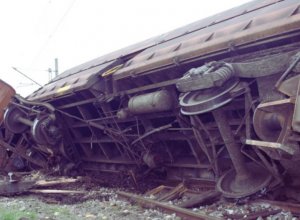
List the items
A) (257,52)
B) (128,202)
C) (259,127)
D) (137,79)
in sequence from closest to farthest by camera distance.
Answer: (259,127) < (257,52) < (128,202) < (137,79)

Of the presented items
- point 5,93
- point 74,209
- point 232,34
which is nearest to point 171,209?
→ point 74,209

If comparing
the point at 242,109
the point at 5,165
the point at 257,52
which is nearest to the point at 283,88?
the point at 257,52

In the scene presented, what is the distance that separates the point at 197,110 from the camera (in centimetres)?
489

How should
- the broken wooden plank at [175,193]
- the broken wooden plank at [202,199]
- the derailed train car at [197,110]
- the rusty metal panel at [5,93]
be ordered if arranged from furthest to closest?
the rusty metal panel at [5,93], the broken wooden plank at [175,193], the broken wooden plank at [202,199], the derailed train car at [197,110]

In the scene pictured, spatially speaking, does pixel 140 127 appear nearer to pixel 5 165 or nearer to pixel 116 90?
pixel 116 90

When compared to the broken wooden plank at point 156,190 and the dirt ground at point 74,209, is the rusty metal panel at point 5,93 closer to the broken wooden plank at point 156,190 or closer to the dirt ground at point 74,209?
the dirt ground at point 74,209

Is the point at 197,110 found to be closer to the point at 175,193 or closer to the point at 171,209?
the point at 171,209

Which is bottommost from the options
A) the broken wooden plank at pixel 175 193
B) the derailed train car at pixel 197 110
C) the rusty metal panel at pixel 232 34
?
the broken wooden plank at pixel 175 193

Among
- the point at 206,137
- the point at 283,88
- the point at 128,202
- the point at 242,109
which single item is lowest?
the point at 128,202

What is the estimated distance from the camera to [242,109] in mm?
5332

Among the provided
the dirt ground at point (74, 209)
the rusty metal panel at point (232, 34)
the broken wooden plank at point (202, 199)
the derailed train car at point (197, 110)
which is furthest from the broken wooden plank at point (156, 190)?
the rusty metal panel at point (232, 34)

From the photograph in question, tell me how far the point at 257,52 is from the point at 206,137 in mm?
1613

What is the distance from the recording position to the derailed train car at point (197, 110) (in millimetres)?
4410

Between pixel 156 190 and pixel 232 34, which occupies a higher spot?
pixel 232 34
